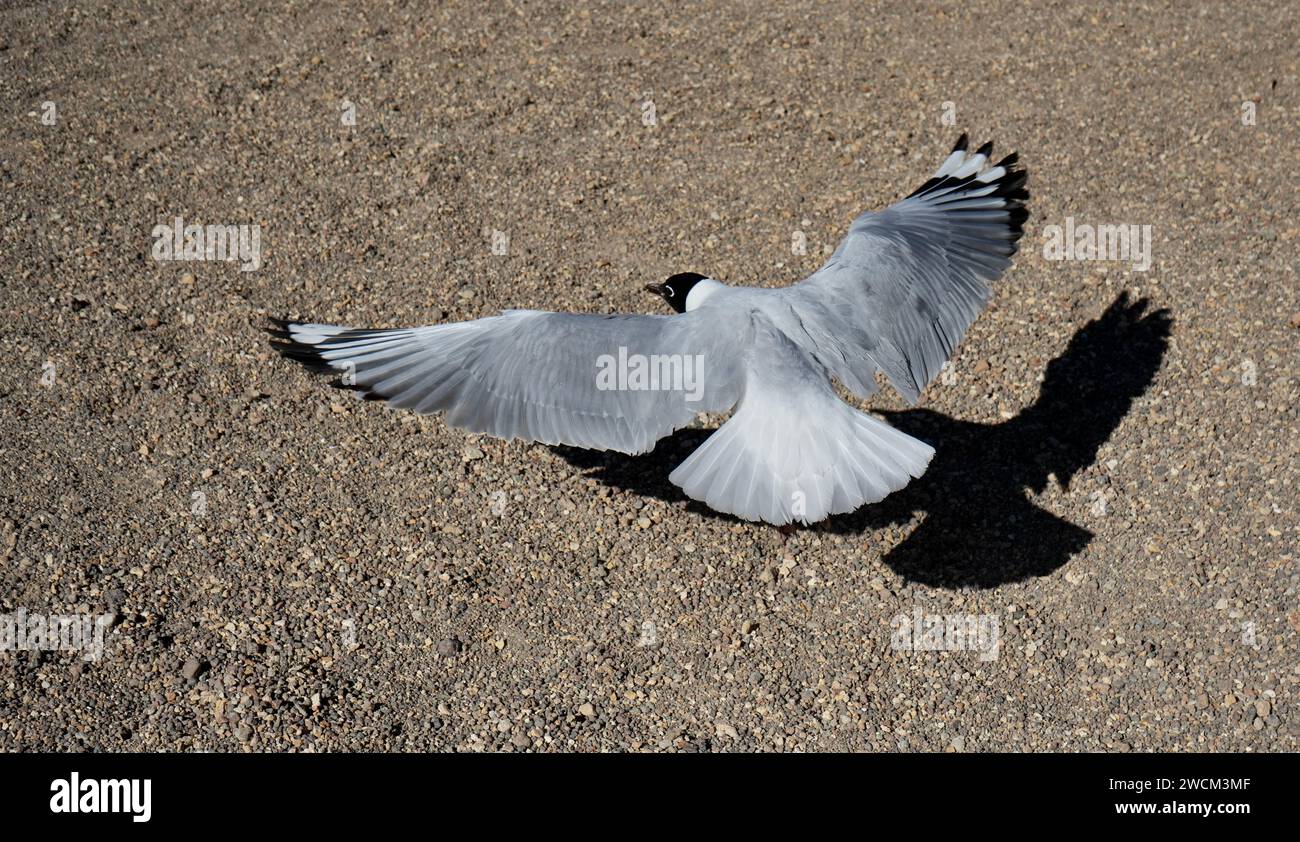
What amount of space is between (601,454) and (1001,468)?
1.73 m

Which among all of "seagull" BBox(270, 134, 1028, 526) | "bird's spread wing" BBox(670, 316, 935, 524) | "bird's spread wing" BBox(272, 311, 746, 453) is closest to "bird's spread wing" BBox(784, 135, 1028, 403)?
"seagull" BBox(270, 134, 1028, 526)

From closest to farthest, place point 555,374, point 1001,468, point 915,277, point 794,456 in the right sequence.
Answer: point 794,456, point 555,374, point 915,277, point 1001,468

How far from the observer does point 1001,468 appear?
5.46 metres

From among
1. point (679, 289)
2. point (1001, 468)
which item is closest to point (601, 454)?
point (679, 289)

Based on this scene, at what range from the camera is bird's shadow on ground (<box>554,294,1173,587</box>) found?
16.7ft

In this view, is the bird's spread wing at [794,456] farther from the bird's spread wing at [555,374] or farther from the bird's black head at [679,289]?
the bird's black head at [679,289]

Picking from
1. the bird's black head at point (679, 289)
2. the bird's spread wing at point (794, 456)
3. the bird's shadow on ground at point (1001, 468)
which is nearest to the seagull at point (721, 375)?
the bird's spread wing at point (794, 456)

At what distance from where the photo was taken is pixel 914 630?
483cm

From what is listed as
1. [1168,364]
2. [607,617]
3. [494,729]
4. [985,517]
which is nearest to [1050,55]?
[1168,364]

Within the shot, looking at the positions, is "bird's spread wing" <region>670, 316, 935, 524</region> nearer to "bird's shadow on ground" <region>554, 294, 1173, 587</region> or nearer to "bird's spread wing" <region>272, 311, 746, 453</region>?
"bird's spread wing" <region>272, 311, 746, 453</region>

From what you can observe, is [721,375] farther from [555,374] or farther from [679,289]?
[679,289]

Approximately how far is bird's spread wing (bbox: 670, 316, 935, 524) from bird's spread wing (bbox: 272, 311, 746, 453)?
157 millimetres

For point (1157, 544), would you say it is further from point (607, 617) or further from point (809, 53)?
point (809, 53)

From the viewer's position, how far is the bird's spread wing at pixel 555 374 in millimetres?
4699
